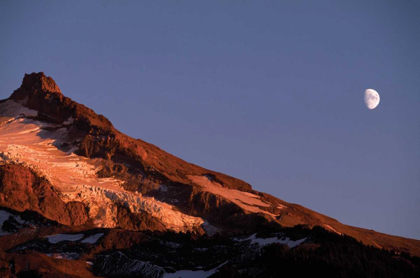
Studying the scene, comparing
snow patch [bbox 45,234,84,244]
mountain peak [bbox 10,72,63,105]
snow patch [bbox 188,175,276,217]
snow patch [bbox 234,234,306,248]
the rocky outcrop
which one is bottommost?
snow patch [bbox 45,234,84,244]

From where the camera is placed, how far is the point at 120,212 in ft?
241

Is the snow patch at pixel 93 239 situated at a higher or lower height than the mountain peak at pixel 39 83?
lower

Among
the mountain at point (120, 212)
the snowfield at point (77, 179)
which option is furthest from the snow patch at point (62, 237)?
the snowfield at point (77, 179)

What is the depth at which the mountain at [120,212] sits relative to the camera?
164ft

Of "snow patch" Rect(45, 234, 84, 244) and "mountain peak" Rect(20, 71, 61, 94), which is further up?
"mountain peak" Rect(20, 71, 61, 94)

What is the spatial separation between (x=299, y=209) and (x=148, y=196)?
83.1 ft

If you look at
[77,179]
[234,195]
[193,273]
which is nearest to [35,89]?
[77,179]

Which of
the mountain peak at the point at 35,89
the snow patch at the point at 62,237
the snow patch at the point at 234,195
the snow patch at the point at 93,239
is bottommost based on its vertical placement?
Result: the snow patch at the point at 62,237

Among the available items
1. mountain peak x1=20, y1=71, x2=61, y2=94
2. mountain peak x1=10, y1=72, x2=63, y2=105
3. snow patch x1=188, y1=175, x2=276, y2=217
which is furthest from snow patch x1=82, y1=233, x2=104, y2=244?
mountain peak x1=20, y1=71, x2=61, y2=94

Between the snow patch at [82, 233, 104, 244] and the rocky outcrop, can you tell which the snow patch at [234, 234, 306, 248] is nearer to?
the snow patch at [82, 233, 104, 244]

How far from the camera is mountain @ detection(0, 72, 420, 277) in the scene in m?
50.1

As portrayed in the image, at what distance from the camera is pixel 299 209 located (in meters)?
93.8

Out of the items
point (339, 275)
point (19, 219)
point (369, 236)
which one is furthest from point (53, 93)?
point (339, 275)

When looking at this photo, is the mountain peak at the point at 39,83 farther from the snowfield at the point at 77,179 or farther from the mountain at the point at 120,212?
the snowfield at the point at 77,179
